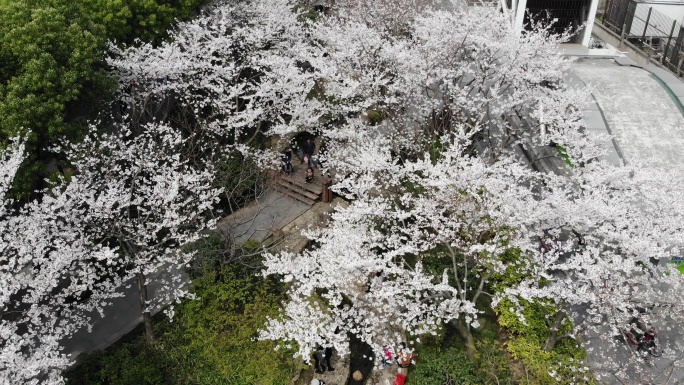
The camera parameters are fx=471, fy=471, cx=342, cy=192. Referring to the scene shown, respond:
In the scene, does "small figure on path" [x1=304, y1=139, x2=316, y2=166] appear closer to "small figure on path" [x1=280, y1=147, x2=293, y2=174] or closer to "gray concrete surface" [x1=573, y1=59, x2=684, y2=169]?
"small figure on path" [x1=280, y1=147, x2=293, y2=174]

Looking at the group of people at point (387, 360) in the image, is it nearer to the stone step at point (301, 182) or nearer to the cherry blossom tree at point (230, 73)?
the stone step at point (301, 182)

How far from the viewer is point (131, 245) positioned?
15.4m

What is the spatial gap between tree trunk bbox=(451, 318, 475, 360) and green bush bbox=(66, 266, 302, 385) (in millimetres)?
5335

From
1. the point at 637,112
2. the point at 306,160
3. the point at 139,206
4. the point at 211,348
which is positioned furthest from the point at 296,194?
the point at 637,112

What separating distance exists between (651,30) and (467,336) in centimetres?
2841

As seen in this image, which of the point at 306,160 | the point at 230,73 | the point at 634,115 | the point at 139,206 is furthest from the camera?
the point at 634,115

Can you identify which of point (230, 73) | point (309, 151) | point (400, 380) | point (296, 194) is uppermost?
point (230, 73)

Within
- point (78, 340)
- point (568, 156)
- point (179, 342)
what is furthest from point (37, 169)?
point (568, 156)

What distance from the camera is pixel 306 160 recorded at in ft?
76.1

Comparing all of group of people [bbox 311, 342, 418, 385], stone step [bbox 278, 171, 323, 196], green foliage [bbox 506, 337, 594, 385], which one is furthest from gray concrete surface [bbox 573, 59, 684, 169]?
stone step [bbox 278, 171, 323, 196]

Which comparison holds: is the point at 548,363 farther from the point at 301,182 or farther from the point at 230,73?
the point at 230,73

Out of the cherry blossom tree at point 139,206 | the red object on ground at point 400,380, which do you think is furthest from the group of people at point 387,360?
the cherry blossom tree at point 139,206

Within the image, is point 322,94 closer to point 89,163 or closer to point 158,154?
point 158,154

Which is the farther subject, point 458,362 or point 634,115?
point 634,115
